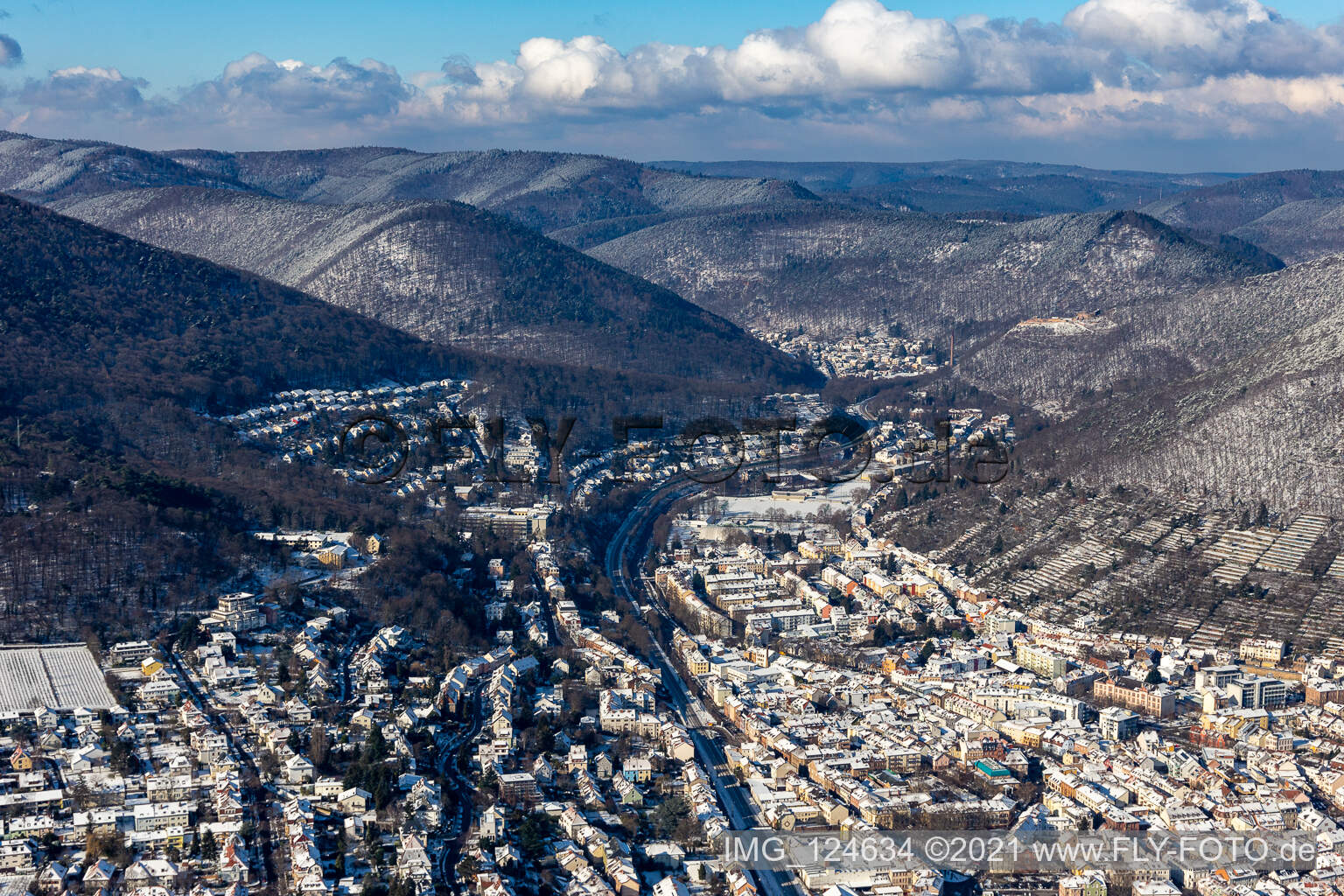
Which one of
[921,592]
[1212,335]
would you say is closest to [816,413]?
[1212,335]

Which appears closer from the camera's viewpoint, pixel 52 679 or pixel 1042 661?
pixel 52 679

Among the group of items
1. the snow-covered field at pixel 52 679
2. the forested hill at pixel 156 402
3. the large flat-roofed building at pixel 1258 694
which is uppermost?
the forested hill at pixel 156 402

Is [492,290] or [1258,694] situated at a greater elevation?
[492,290]

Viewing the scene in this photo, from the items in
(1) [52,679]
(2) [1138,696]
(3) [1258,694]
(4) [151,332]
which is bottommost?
(2) [1138,696]

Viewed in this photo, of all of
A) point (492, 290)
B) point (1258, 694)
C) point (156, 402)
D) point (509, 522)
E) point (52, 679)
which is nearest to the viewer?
point (52, 679)

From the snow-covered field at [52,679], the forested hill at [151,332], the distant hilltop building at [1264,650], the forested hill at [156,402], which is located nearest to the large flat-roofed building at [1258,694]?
the distant hilltop building at [1264,650]

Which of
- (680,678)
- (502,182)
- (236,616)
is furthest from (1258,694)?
(502,182)

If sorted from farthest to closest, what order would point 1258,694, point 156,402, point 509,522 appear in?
1. point 156,402
2. point 509,522
3. point 1258,694

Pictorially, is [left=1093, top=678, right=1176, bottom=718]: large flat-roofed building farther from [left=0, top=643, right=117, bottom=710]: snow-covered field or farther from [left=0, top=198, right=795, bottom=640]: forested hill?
[left=0, top=643, right=117, bottom=710]: snow-covered field

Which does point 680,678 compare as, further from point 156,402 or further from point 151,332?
point 151,332

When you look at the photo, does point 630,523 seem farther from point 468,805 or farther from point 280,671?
point 468,805

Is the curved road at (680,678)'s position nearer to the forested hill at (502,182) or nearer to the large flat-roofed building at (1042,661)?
the large flat-roofed building at (1042,661)
